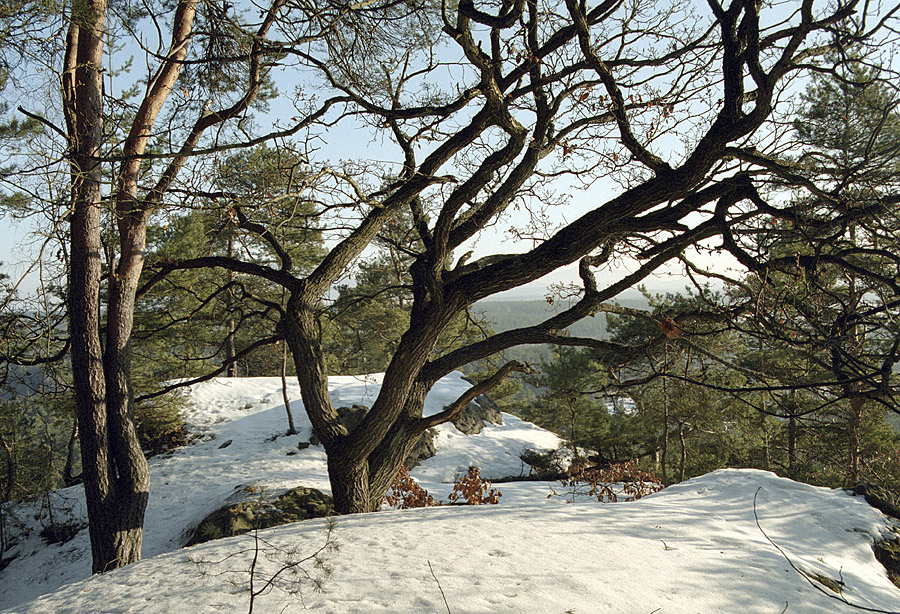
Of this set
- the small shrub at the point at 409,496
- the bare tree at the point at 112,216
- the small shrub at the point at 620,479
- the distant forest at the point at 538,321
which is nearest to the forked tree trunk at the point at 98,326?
the bare tree at the point at 112,216

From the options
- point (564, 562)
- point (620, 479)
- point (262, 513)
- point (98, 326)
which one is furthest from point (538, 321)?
point (564, 562)

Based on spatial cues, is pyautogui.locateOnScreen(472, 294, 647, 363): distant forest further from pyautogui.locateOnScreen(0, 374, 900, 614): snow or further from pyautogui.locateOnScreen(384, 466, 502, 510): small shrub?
pyautogui.locateOnScreen(0, 374, 900, 614): snow

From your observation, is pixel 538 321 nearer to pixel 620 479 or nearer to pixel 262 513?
pixel 620 479

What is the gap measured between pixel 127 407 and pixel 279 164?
297 cm

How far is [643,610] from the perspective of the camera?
2.53 m

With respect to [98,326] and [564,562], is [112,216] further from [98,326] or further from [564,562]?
[564,562]

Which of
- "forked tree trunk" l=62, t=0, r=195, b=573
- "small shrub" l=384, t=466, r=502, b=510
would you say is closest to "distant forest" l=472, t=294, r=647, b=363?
"small shrub" l=384, t=466, r=502, b=510

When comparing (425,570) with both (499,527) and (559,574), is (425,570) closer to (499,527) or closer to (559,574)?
(559,574)

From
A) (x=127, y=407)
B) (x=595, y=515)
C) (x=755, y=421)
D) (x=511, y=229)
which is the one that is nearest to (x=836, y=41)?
(x=511, y=229)

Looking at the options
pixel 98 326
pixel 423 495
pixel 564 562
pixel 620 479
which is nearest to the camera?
pixel 564 562

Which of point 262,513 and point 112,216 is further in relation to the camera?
point 262,513

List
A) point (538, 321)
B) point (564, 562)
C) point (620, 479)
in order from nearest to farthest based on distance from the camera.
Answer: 1. point (564, 562)
2. point (620, 479)
3. point (538, 321)

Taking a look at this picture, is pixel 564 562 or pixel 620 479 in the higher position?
pixel 564 562

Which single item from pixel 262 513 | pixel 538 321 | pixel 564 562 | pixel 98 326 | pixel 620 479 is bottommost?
pixel 620 479
